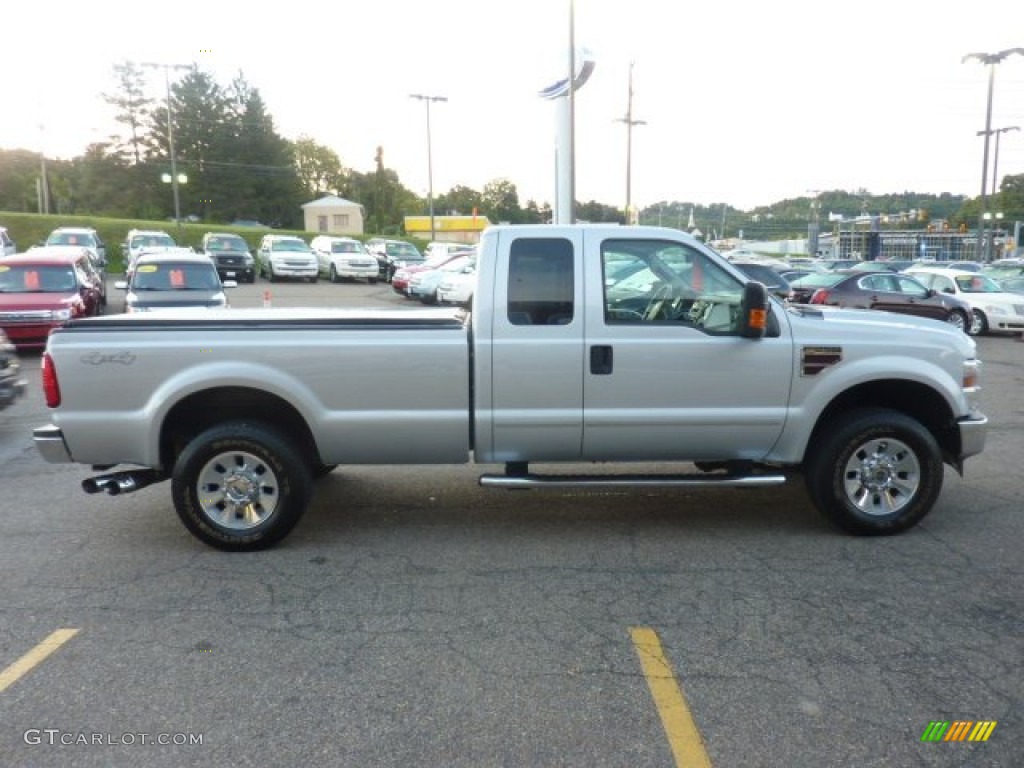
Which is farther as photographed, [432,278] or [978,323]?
[432,278]

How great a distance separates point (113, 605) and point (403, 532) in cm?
184

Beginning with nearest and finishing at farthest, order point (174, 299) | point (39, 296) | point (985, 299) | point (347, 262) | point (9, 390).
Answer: point (9, 390)
point (39, 296)
point (174, 299)
point (985, 299)
point (347, 262)

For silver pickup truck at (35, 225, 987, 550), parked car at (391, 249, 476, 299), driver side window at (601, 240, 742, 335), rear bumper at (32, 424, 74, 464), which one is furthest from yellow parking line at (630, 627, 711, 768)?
parked car at (391, 249, 476, 299)

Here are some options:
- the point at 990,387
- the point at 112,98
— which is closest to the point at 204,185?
the point at 112,98

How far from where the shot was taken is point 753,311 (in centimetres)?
504

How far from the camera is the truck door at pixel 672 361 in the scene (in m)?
5.23

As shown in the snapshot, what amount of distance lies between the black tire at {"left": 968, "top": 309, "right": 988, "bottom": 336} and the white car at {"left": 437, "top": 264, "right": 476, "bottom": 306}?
38.9ft

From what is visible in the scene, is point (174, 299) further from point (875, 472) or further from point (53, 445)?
point (875, 472)

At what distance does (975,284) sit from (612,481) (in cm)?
1767

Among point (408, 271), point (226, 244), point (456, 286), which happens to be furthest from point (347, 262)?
point (456, 286)

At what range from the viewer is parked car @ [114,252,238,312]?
13914mm

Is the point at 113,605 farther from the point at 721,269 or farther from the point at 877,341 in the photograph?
the point at 877,341

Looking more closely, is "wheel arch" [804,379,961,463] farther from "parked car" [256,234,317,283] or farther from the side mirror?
"parked car" [256,234,317,283]

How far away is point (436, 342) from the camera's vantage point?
5.13 m
